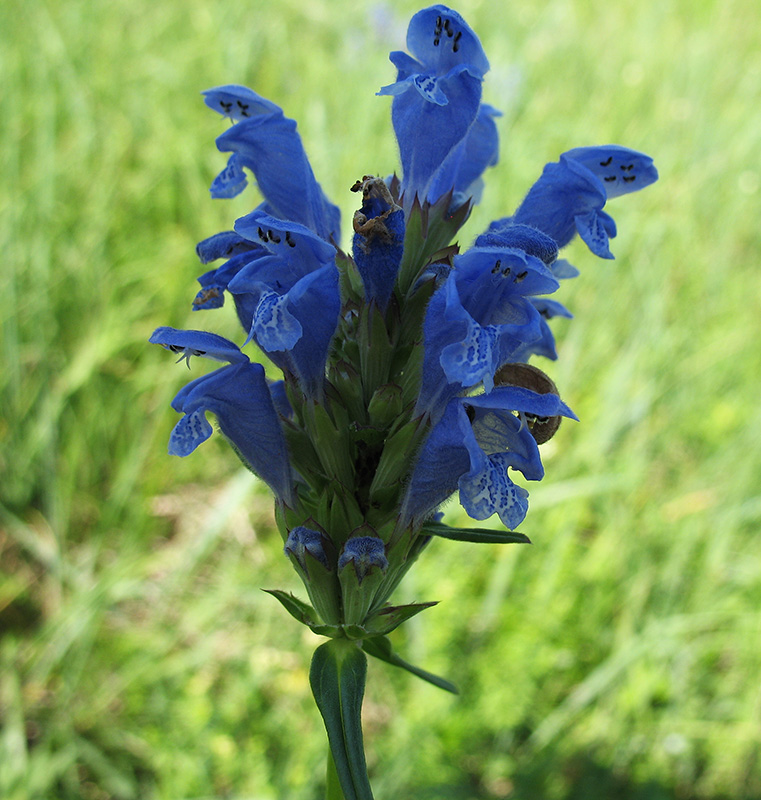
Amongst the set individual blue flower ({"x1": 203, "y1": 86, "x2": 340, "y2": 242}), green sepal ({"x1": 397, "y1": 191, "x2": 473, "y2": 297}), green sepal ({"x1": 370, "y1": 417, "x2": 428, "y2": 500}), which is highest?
individual blue flower ({"x1": 203, "y1": 86, "x2": 340, "y2": 242})

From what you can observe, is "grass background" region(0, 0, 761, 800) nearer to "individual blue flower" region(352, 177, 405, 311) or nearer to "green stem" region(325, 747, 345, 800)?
"green stem" region(325, 747, 345, 800)

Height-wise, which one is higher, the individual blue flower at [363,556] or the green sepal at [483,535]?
the green sepal at [483,535]

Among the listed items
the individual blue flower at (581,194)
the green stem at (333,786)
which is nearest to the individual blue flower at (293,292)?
the individual blue flower at (581,194)

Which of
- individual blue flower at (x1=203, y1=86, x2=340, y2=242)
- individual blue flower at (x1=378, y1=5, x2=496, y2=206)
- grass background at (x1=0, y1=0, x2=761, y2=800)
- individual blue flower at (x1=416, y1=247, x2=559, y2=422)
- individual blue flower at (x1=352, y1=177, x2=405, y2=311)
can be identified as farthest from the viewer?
grass background at (x1=0, y1=0, x2=761, y2=800)

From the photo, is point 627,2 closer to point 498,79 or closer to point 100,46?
point 498,79

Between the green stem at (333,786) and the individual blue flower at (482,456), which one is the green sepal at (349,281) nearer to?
the individual blue flower at (482,456)

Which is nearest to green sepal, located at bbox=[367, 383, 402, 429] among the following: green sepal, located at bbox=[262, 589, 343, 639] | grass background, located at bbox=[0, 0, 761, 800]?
green sepal, located at bbox=[262, 589, 343, 639]

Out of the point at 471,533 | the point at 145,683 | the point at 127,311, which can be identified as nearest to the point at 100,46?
the point at 127,311
